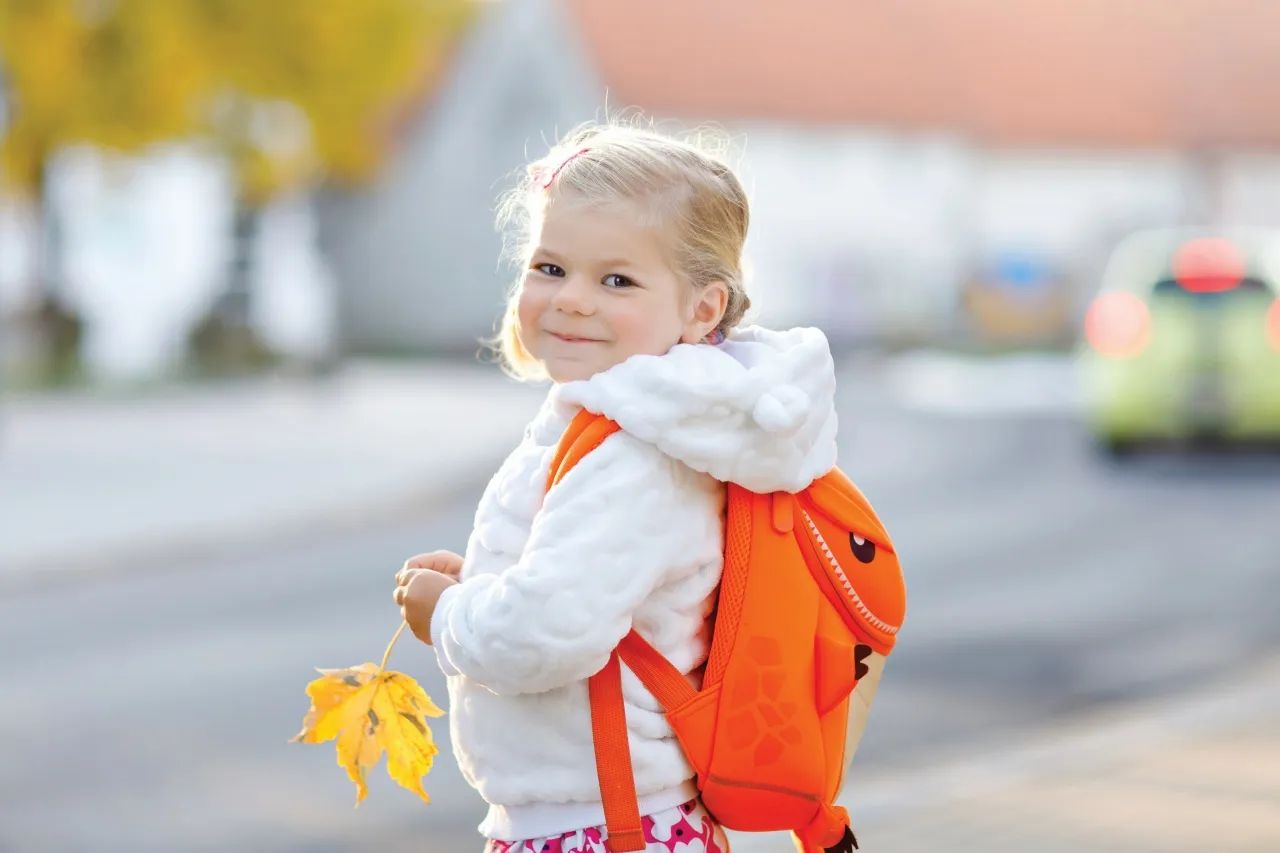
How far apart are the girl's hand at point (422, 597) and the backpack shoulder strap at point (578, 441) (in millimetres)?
203

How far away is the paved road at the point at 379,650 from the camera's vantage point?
6160mm

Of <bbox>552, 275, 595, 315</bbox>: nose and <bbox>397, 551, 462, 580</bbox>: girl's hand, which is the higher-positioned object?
<bbox>552, 275, 595, 315</bbox>: nose

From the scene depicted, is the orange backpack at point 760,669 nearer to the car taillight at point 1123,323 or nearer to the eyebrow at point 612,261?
the eyebrow at point 612,261

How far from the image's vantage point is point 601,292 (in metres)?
2.48

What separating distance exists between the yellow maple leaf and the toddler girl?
7cm

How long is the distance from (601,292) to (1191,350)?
14634mm

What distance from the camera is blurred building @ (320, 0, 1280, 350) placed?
44156mm

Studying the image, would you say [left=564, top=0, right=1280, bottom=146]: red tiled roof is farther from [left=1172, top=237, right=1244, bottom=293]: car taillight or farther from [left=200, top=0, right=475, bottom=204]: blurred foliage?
[left=1172, top=237, right=1244, bottom=293]: car taillight

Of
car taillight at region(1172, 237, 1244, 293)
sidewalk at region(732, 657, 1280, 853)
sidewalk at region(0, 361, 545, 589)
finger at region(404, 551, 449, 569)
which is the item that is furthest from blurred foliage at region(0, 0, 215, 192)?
finger at region(404, 551, 449, 569)

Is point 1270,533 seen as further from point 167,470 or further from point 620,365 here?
point 620,365

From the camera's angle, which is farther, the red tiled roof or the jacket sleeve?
the red tiled roof

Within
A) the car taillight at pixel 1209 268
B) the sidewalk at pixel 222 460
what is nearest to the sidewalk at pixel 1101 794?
the sidewalk at pixel 222 460

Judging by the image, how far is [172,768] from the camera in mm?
6699

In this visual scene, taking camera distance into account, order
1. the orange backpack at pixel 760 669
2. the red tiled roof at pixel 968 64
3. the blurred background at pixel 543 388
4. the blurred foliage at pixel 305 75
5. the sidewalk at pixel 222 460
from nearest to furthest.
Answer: the orange backpack at pixel 760 669 → the blurred background at pixel 543 388 → the sidewalk at pixel 222 460 → the blurred foliage at pixel 305 75 → the red tiled roof at pixel 968 64
